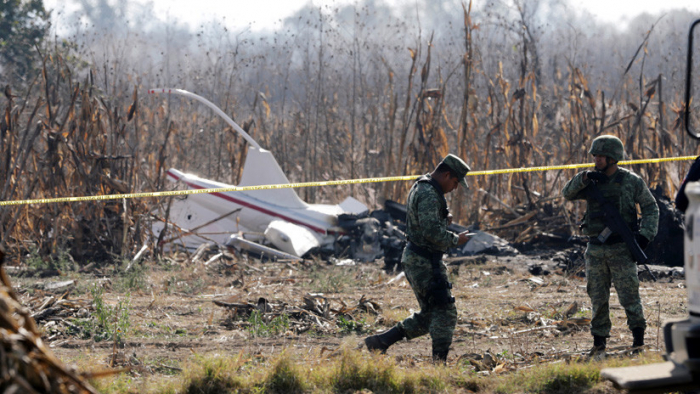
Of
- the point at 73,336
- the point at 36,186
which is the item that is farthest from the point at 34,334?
the point at 36,186

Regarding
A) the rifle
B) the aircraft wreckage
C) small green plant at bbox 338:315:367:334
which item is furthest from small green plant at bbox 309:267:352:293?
the rifle

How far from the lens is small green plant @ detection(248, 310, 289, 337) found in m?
6.40

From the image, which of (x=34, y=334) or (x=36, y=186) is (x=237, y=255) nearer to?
(x=36, y=186)

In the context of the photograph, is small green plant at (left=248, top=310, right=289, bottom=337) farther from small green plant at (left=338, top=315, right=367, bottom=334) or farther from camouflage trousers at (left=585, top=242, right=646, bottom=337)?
camouflage trousers at (left=585, top=242, right=646, bottom=337)

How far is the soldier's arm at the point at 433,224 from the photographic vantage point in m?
5.38

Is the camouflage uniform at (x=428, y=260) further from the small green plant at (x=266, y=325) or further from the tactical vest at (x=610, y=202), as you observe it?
the small green plant at (x=266, y=325)

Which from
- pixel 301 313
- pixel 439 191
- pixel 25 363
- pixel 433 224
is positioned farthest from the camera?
pixel 301 313

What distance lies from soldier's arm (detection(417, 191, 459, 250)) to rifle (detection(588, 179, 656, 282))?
1.24m

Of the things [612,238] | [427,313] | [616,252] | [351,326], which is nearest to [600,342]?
[616,252]

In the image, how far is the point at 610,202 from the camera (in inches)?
225

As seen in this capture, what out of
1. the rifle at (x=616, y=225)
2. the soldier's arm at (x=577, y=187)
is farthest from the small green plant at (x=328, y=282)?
the rifle at (x=616, y=225)

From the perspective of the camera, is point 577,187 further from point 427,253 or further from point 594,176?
point 427,253

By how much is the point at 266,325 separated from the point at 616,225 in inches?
126

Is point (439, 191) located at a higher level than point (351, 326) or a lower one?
higher
